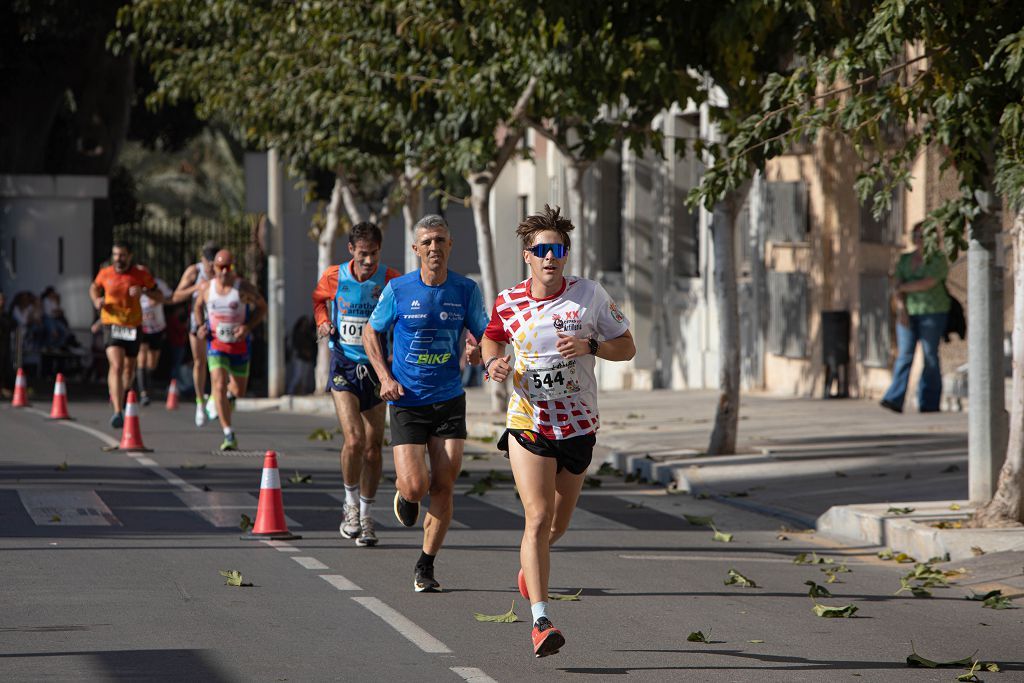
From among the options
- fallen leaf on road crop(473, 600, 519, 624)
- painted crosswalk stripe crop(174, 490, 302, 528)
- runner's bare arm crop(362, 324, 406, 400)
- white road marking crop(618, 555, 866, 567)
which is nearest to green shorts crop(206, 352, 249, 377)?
painted crosswalk stripe crop(174, 490, 302, 528)

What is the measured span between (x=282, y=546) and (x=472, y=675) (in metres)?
4.08

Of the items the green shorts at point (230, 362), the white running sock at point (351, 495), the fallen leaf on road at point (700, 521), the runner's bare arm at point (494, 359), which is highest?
the runner's bare arm at point (494, 359)

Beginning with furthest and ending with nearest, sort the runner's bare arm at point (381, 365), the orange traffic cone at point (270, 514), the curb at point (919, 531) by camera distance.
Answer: the orange traffic cone at point (270, 514) → the curb at point (919, 531) → the runner's bare arm at point (381, 365)

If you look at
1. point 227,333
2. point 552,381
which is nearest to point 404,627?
point 552,381

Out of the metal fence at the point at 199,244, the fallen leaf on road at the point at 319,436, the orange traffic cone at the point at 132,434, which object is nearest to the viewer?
the orange traffic cone at the point at 132,434

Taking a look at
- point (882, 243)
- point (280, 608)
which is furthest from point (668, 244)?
point (280, 608)

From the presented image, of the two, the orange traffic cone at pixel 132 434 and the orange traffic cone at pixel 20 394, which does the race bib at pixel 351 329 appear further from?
the orange traffic cone at pixel 20 394

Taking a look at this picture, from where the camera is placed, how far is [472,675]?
755 centimetres

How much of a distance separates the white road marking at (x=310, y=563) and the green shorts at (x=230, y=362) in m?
7.51

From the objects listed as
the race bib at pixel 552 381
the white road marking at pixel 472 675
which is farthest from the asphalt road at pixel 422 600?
the race bib at pixel 552 381

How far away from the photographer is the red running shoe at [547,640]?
748cm

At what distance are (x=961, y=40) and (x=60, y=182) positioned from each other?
27161 millimetres

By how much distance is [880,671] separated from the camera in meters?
7.79

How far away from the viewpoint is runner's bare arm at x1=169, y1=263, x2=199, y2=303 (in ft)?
66.4
